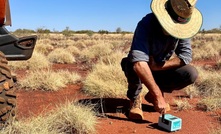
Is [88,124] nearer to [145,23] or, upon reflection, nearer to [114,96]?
[145,23]

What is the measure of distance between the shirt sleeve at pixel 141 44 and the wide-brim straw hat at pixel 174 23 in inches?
11.2

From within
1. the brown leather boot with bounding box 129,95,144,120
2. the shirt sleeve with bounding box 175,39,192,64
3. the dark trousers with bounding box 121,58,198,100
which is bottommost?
the brown leather boot with bounding box 129,95,144,120

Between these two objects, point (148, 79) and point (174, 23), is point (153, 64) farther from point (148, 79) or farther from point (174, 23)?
point (174, 23)

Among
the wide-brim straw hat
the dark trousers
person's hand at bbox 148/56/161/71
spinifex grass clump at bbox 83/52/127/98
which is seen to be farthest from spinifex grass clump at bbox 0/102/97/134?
spinifex grass clump at bbox 83/52/127/98

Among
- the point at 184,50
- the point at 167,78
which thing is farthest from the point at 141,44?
the point at 167,78

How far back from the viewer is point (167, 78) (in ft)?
14.4

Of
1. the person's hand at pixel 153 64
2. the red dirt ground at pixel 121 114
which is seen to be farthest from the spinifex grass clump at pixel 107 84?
the person's hand at pixel 153 64

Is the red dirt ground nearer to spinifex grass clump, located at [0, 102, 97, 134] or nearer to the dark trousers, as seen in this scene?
spinifex grass clump, located at [0, 102, 97, 134]

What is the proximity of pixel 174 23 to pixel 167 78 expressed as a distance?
114 cm

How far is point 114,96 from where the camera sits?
5410 mm

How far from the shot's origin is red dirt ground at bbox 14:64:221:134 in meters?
3.80

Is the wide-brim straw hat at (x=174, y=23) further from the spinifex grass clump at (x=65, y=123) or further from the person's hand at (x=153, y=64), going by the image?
the spinifex grass clump at (x=65, y=123)

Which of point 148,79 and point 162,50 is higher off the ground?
point 162,50

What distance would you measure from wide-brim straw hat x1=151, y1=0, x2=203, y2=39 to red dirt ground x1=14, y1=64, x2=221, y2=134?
115 centimetres
